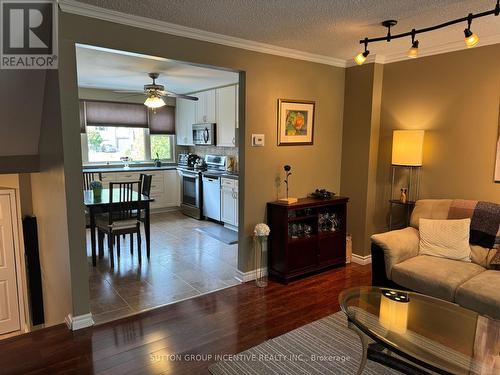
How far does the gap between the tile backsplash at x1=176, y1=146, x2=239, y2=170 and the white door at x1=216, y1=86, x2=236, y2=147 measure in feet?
0.85

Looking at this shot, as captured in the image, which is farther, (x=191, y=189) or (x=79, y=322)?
(x=191, y=189)

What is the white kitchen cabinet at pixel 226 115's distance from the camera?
5.87 meters

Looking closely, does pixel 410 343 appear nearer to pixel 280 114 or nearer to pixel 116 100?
pixel 280 114

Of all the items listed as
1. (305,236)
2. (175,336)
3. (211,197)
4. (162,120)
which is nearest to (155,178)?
(162,120)

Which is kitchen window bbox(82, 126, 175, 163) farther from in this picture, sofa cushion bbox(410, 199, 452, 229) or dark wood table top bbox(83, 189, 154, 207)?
sofa cushion bbox(410, 199, 452, 229)

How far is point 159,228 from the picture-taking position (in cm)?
594

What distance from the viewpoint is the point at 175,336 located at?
105 inches

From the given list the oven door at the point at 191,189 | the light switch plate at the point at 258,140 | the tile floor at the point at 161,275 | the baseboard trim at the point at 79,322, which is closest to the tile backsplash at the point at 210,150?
the oven door at the point at 191,189

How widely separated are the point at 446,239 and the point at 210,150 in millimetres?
4845

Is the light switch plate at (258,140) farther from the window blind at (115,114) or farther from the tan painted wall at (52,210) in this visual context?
the window blind at (115,114)

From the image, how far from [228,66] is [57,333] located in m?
2.73

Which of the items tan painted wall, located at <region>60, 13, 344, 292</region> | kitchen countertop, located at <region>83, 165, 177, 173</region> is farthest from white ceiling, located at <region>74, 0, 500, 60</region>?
kitchen countertop, located at <region>83, 165, 177, 173</region>

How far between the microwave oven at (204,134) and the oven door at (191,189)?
2.11 ft

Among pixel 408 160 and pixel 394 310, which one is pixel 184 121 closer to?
pixel 408 160
